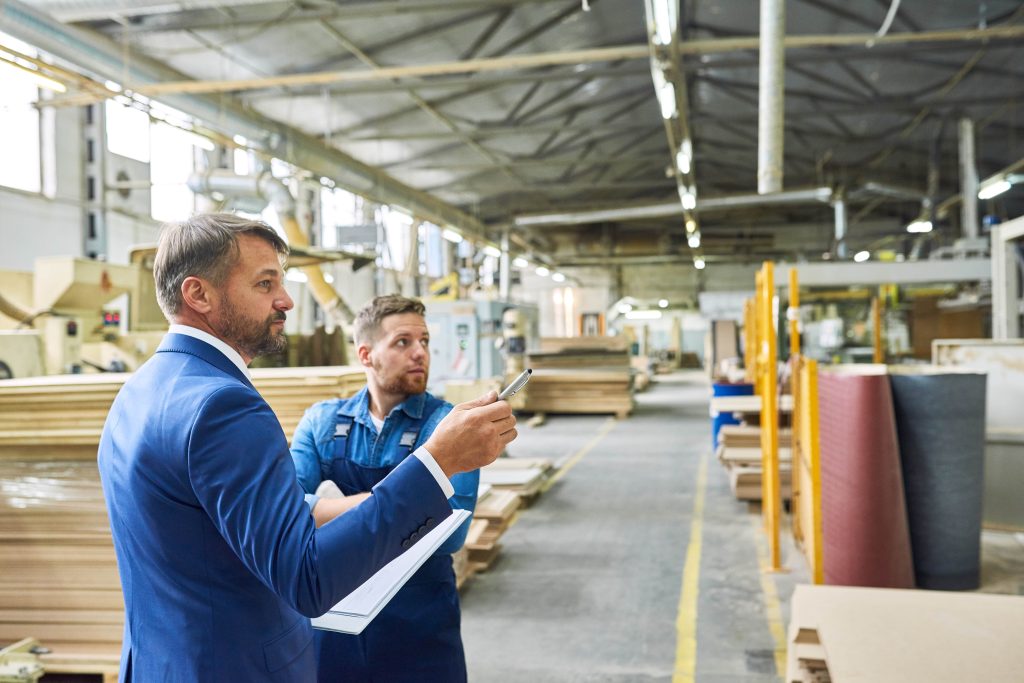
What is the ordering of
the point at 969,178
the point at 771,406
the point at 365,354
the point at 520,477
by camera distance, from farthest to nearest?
the point at 969,178, the point at 520,477, the point at 771,406, the point at 365,354

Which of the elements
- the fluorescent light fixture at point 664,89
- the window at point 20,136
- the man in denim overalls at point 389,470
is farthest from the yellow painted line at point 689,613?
the window at point 20,136

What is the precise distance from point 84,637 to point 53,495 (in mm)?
679

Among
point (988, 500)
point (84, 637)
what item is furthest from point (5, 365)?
point (988, 500)

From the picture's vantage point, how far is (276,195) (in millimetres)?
11141

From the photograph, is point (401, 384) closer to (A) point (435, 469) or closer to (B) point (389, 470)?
(B) point (389, 470)

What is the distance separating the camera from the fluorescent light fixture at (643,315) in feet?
98.0

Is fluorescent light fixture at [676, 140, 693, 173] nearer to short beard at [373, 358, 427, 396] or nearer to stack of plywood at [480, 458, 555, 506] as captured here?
stack of plywood at [480, 458, 555, 506]

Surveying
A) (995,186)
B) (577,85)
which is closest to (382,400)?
(577,85)

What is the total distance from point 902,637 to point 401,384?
199 cm

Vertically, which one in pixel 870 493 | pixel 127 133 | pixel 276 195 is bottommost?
pixel 870 493

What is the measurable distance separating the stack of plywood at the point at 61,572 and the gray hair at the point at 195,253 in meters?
2.50

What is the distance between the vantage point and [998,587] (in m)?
4.80

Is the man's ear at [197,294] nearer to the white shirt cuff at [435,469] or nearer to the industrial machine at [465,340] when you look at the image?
the white shirt cuff at [435,469]

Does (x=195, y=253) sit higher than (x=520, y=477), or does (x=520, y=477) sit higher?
(x=195, y=253)
